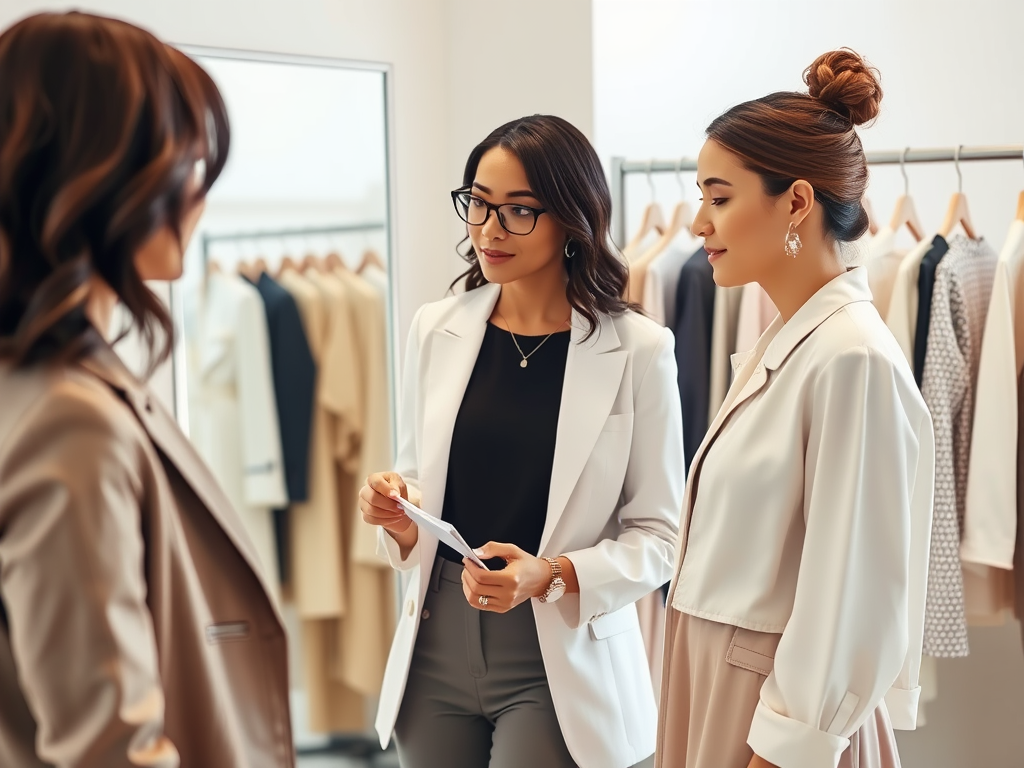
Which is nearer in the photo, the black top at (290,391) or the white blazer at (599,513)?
the white blazer at (599,513)

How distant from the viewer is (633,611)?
73.8 inches

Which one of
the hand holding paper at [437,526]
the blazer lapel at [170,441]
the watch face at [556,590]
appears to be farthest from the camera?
the watch face at [556,590]

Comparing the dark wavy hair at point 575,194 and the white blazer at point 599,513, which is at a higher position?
the dark wavy hair at point 575,194

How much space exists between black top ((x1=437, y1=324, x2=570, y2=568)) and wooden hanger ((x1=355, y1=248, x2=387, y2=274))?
108 cm

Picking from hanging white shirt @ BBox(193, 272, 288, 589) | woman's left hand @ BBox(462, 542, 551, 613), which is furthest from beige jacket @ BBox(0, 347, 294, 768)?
hanging white shirt @ BBox(193, 272, 288, 589)

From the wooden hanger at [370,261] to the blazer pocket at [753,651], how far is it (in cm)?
171

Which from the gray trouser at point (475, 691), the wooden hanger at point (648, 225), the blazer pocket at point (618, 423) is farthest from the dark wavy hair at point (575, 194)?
the wooden hanger at point (648, 225)

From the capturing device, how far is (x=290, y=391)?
2.69 m

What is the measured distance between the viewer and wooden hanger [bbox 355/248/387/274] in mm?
2805

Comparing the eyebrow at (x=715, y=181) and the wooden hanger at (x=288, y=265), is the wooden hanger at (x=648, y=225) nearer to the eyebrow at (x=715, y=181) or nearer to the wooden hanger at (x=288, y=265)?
the wooden hanger at (x=288, y=265)

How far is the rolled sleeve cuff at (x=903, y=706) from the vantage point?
4.97 ft

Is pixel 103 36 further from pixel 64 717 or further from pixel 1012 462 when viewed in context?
pixel 1012 462

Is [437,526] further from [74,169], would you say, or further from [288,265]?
[288,265]

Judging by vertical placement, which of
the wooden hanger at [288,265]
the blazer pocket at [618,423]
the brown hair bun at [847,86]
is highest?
the brown hair bun at [847,86]
